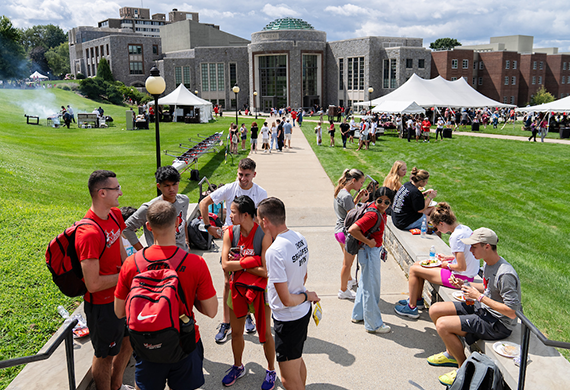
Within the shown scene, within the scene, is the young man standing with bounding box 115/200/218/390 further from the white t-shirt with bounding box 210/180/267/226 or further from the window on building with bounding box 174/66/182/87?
the window on building with bounding box 174/66/182/87

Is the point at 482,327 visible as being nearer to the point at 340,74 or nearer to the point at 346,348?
the point at 346,348

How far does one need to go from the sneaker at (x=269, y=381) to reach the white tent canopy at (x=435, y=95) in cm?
3138

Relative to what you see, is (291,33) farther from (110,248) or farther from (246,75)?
(110,248)

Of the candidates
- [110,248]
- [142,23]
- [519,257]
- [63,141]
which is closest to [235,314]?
[110,248]

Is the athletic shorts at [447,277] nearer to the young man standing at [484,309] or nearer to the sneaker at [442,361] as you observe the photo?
the young man standing at [484,309]

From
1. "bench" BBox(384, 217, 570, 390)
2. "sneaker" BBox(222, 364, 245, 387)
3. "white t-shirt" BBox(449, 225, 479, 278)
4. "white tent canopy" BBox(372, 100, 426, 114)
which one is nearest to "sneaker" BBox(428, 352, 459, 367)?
"bench" BBox(384, 217, 570, 390)

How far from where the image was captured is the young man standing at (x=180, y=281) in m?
2.98

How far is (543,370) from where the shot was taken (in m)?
3.75

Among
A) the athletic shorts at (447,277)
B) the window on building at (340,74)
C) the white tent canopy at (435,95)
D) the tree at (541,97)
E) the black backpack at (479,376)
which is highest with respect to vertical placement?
the window on building at (340,74)

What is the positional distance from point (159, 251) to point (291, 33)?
62397mm

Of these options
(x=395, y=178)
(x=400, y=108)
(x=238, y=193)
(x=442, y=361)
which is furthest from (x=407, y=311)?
(x=400, y=108)

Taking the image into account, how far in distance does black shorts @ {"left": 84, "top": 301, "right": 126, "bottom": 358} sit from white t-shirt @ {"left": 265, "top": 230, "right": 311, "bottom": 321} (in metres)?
1.40

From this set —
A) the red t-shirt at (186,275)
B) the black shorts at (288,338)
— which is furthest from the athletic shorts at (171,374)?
the black shorts at (288,338)

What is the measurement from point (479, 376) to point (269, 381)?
1949 mm
